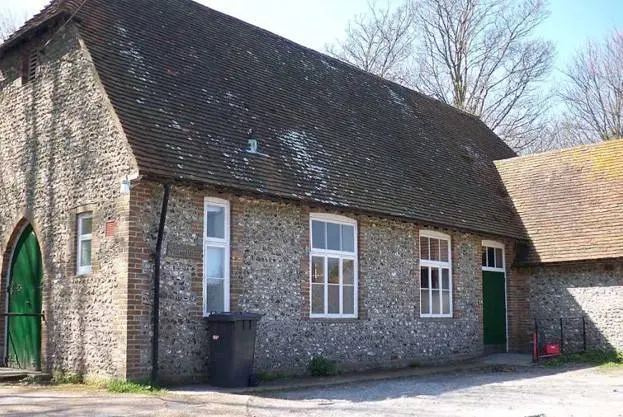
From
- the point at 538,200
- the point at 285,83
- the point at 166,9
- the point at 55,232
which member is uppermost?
the point at 166,9

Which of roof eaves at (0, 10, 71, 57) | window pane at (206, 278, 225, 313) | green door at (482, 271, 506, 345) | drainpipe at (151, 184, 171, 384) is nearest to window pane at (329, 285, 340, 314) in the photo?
window pane at (206, 278, 225, 313)

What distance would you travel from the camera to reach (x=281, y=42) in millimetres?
20797

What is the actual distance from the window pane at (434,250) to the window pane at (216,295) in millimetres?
6685

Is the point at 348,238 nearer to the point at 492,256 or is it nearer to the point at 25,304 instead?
the point at 492,256

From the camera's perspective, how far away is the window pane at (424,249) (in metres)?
18.1

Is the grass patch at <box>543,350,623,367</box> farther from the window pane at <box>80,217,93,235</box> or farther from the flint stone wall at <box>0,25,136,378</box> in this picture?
the window pane at <box>80,217,93,235</box>

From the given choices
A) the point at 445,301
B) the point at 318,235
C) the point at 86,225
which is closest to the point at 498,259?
the point at 445,301

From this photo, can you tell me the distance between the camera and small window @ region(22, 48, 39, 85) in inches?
605

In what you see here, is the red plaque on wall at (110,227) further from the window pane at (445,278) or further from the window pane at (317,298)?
the window pane at (445,278)

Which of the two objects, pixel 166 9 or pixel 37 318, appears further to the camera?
pixel 166 9

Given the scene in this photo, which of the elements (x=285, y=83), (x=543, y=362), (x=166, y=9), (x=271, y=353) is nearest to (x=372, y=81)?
(x=285, y=83)

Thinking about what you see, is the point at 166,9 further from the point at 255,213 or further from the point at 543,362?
the point at 543,362

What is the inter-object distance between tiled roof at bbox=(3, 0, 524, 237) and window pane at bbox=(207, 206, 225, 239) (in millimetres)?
643

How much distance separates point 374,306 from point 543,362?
494cm
